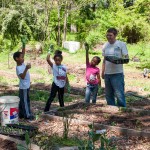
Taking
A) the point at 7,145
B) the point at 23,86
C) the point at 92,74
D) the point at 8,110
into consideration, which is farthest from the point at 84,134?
the point at 92,74

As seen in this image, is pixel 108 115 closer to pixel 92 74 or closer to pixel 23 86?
pixel 92 74

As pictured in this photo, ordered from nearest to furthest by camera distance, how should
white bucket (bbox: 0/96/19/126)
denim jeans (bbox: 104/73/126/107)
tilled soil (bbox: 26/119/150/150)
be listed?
tilled soil (bbox: 26/119/150/150) < white bucket (bbox: 0/96/19/126) < denim jeans (bbox: 104/73/126/107)

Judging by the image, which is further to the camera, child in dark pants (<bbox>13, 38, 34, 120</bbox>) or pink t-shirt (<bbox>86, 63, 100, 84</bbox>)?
pink t-shirt (<bbox>86, 63, 100, 84</bbox>)

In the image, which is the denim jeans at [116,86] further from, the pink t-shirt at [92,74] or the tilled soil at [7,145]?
the tilled soil at [7,145]

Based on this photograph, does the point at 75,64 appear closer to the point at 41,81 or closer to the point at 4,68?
the point at 4,68

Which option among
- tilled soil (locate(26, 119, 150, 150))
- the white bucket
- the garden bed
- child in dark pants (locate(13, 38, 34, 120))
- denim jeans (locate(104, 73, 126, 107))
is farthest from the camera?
denim jeans (locate(104, 73, 126, 107))

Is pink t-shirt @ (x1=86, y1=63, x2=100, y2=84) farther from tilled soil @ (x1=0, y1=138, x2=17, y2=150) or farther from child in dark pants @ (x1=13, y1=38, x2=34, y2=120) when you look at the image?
tilled soil @ (x1=0, y1=138, x2=17, y2=150)

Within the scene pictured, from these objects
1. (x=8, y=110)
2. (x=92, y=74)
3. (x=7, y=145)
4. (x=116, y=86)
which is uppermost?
(x=92, y=74)

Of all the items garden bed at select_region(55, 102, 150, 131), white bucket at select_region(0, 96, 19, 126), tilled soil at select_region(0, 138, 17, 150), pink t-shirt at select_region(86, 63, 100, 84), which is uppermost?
pink t-shirt at select_region(86, 63, 100, 84)

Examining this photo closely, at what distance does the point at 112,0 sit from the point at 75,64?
12.6 m

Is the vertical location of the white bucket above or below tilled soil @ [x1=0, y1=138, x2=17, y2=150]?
above

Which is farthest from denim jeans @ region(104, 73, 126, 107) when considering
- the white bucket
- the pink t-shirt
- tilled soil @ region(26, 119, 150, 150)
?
the white bucket

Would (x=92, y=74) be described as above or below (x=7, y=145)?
above

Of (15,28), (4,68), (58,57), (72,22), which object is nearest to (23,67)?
(58,57)
